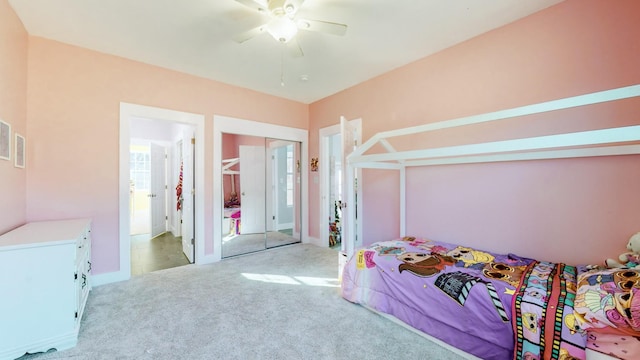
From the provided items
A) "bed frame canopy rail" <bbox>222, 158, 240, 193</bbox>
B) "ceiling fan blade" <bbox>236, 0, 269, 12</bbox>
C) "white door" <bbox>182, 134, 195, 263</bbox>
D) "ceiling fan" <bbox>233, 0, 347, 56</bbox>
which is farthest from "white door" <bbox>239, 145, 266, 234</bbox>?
"ceiling fan blade" <bbox>236, 0, 269, 12</bbox>

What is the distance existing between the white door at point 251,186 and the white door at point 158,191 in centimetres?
182

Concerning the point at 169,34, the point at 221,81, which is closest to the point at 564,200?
the point at 169,34

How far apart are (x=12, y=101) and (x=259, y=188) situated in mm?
3439

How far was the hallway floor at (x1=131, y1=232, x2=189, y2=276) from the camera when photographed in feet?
11.7

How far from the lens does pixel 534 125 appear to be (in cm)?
231

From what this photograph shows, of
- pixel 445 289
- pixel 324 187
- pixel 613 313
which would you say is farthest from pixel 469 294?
pixel 324 187

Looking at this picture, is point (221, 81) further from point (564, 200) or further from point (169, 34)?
point (564, 200)

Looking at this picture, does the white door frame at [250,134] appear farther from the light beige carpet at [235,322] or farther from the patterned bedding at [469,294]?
the patterned bedding at [469,294]

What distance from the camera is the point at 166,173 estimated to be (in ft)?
19.1

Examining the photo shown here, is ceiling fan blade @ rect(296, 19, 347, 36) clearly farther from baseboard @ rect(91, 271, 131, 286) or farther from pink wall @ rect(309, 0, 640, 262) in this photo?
baseboard @ rect(91, 271, 131, 286)

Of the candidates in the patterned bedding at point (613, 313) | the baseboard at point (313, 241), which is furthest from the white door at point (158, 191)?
the patterned bedding at point (613, 313)

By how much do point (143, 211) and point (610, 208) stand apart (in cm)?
813

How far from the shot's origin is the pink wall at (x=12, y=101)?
2062mm

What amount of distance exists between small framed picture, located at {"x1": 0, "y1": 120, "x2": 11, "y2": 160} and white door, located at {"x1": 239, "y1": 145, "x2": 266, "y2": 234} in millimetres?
3243
